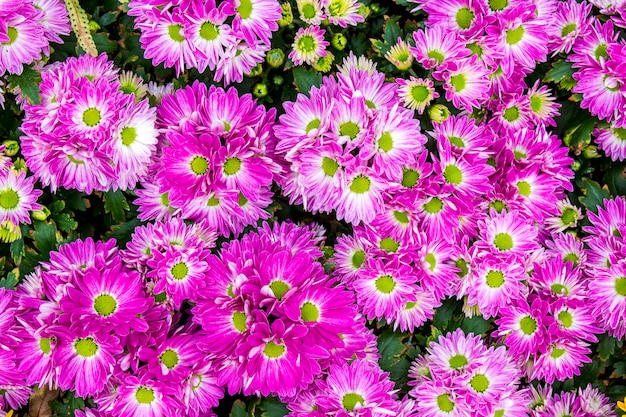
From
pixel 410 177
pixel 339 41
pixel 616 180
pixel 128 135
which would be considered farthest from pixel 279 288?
pixel 616 180

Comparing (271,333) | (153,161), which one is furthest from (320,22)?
(271,333)

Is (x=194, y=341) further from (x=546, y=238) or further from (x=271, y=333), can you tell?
(x=546, y=238)

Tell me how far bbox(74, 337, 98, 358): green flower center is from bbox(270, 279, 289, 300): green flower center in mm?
545

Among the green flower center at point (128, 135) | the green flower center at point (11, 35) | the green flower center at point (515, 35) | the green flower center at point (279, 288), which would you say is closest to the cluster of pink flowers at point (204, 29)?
the green flower center at point (128, 135)

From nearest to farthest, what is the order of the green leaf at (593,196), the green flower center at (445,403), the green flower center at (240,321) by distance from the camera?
the green flower center at (240,321) < the green flower center at (445,403) < the green leaf at (593,196)

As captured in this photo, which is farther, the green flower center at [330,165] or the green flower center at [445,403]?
the green flower center at [445,403]

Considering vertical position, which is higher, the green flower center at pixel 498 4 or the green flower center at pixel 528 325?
the green flower center at pixel 498 4

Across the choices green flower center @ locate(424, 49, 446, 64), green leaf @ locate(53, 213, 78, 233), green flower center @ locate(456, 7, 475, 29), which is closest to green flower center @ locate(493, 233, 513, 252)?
green flower center @ locate(424, 49, 446, 64)

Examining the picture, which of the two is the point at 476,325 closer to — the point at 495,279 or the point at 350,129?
the point at 495,279

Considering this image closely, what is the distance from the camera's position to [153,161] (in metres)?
1.87

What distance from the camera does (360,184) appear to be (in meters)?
1.77

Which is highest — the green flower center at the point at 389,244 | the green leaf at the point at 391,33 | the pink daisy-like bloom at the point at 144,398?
the green leaf at the point at 391,33

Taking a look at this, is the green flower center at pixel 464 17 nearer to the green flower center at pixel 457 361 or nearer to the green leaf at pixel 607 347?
the green flower center at pixel 457 361

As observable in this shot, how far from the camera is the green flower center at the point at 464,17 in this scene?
1983 millimetres
